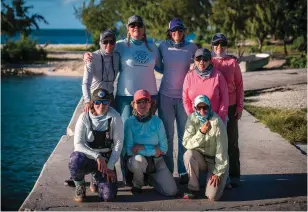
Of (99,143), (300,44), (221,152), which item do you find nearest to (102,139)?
(99,143)

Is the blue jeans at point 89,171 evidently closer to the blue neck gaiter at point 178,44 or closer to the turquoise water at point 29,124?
the blue neck gaiter at point 178,44

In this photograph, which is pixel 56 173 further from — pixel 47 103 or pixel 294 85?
pixel 47 103

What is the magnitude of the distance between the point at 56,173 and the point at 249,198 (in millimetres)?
2321

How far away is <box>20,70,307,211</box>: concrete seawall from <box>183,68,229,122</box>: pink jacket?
89cm

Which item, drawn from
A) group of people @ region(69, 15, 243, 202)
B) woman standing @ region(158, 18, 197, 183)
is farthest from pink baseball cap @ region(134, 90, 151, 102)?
woman standing @ region(158, 18, 197, 183)

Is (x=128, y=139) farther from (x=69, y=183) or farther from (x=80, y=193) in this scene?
(x=69, y=183)

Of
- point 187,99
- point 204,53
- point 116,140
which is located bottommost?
point 116,140

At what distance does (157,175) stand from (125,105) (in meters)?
0.85

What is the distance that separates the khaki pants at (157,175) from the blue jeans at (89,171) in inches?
10.1

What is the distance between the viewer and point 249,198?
5211 mm

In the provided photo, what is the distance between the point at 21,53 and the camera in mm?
35656

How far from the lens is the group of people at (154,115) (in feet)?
16.6

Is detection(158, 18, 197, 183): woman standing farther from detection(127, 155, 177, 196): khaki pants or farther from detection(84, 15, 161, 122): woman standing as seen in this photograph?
detection(127, 155, 177, 196): khaki pants

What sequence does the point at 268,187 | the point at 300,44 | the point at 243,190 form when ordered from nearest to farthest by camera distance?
1. the point at 243,190
2. the point at 268,187
3. the point at 300,44
